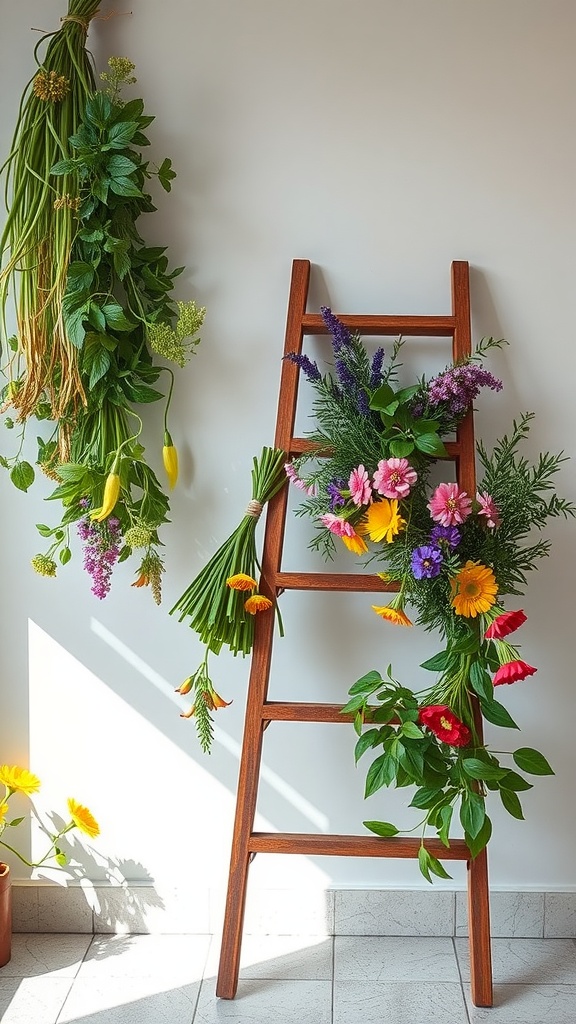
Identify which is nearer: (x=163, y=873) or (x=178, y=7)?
(x=178, y=7)

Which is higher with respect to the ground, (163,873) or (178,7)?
(178,7)

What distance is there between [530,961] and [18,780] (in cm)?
121

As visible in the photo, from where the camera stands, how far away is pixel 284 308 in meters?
2.15

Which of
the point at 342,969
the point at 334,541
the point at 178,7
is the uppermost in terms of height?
the point at 178,7

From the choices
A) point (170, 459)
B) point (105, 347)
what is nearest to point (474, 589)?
point (170, 459)

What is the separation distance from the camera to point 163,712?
2.26 metres

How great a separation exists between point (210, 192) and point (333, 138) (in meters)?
0.29

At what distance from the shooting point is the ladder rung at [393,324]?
80.3 inches

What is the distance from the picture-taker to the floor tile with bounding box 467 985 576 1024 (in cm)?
194

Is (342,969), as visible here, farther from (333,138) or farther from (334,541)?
(333,138)

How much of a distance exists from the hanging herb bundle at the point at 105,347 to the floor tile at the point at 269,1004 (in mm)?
851

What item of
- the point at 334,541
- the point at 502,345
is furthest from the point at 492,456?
the point at 334,541

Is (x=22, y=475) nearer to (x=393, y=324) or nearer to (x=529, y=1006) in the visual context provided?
(x=393, y=324)

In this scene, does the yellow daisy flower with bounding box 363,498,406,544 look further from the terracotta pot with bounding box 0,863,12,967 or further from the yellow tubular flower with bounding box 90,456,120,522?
the terracotta pot with bounding box 0,863,12,967
